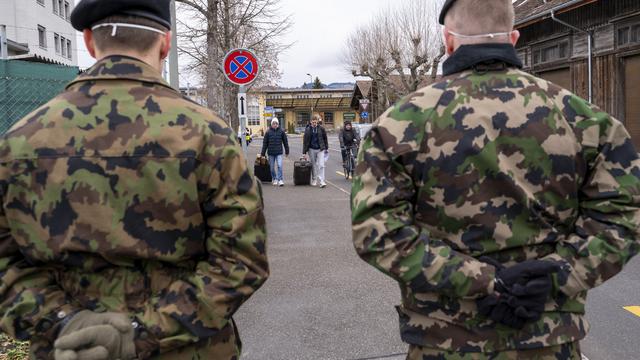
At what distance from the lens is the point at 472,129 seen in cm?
186

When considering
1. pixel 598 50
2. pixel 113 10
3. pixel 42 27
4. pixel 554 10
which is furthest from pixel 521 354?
pixel 42 27

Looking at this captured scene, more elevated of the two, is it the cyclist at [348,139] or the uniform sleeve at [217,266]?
the cyclist at [348,139]

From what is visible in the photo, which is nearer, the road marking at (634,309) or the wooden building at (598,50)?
the road marking at (634,309)

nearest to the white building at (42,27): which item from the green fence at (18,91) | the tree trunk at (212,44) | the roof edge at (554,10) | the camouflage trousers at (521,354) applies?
the tree trunk at (212,44)

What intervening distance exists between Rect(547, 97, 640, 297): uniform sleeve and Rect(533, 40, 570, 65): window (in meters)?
17.7

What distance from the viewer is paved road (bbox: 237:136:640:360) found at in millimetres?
3965

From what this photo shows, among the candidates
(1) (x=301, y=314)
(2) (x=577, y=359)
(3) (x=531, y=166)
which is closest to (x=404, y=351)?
(1) (x=301, y=314)

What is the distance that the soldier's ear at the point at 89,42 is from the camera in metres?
1.88

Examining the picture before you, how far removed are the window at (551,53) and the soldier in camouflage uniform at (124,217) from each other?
18398mm

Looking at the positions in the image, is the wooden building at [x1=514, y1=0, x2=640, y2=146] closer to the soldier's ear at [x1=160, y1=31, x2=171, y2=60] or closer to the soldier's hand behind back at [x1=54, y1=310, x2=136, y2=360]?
the soldier's ear at [x1=160, y1=31, x2=171, y2=60]

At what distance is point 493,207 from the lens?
185 centimetres

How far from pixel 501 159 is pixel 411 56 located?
32462 millimetres

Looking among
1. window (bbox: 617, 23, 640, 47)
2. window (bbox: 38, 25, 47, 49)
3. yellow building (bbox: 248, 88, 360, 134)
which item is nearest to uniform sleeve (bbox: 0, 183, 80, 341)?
window (bbox: 617, 23, 640, 47)

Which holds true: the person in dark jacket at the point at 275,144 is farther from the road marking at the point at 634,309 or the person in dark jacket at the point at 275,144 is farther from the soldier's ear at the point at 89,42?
the soldier's ear at the point at 89,42
